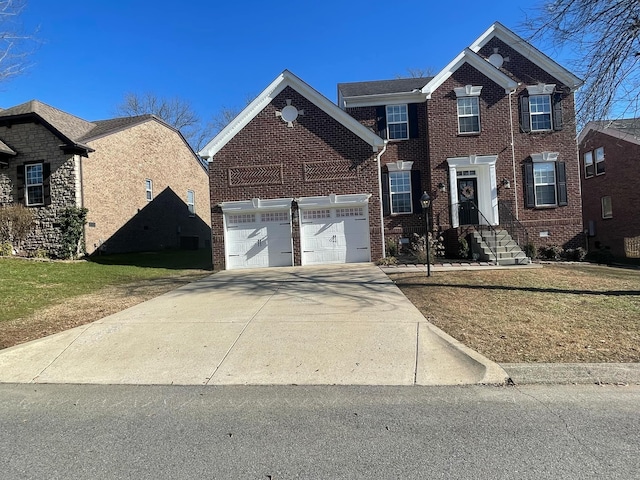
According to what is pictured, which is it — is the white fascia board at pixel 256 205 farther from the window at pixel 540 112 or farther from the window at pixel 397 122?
the window at pixel 540 112

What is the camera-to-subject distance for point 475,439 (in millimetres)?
3402

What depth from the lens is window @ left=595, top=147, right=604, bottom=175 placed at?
23.7 meters

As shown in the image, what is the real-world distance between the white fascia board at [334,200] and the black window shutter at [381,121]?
12.4 feet

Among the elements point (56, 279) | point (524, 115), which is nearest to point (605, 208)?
point (524, 115)

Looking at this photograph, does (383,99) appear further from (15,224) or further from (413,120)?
(15,224)

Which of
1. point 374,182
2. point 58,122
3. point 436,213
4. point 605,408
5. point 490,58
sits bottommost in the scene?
point 605,408

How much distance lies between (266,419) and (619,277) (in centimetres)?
1144

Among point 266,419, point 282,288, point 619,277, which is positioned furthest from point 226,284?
point 619,277

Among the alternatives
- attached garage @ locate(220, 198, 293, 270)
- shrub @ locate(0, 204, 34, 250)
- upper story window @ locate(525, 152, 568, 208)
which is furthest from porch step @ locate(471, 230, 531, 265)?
shrub @ locate(0, 204, 34, 250)

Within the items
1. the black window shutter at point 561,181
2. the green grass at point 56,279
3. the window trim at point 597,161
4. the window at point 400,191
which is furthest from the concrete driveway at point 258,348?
the window trim at point 597,161

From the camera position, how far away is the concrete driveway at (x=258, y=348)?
16.4 ft

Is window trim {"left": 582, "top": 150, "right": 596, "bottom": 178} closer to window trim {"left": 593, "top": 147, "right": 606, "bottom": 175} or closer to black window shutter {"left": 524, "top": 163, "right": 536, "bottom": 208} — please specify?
window trim {"left": 593, "top": 147, "right": 606, "bottom": 175}

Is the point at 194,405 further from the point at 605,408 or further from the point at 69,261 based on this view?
the point at 69,261

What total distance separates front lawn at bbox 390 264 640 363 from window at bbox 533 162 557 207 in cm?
621
